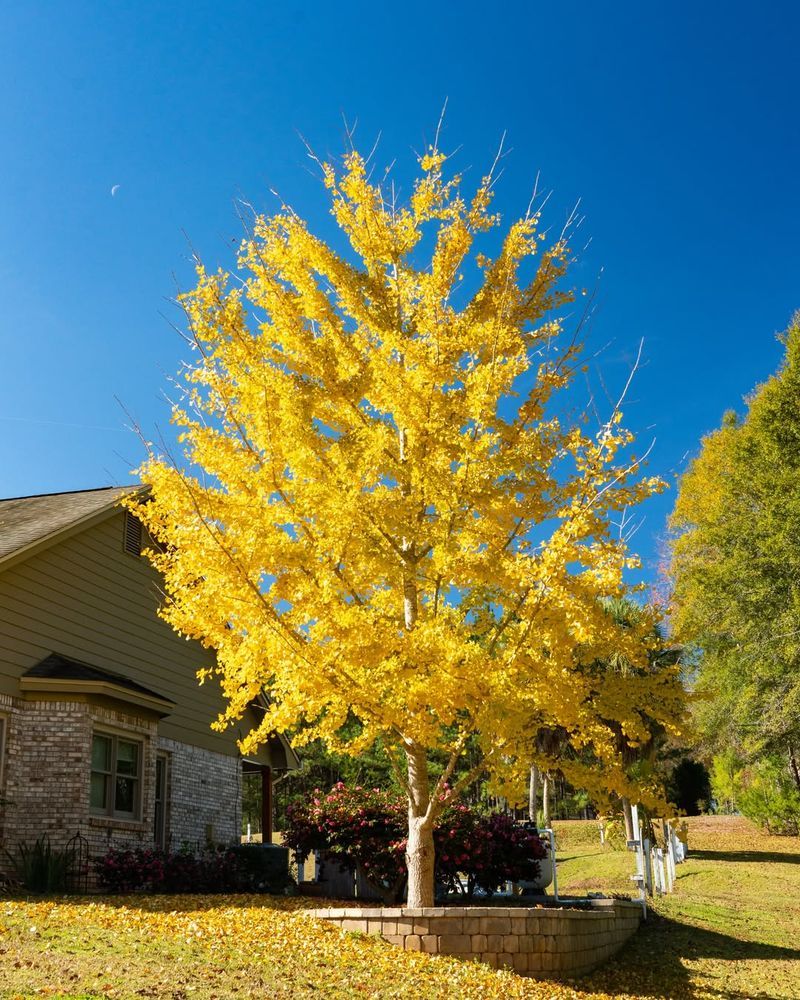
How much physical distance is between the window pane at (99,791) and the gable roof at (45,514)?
3543mm

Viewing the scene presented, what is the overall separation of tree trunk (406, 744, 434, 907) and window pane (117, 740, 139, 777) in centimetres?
582

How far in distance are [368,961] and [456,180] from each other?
8.44 m

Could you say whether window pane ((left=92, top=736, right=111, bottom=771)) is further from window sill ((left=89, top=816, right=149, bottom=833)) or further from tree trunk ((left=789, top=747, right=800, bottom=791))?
tree trunk ((left=789, top=747, right=800, bottom=791))

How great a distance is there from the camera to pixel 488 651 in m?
9.59

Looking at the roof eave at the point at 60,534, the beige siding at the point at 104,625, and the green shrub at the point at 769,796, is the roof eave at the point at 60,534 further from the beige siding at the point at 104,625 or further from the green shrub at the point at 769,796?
the green shrub at the point at 769,796

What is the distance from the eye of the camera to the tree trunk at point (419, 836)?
32.8 ft

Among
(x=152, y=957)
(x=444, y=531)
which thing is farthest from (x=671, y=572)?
(x=152, y=957)

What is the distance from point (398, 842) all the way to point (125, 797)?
4388 mm

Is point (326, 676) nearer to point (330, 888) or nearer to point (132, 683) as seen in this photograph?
point (132, 683)

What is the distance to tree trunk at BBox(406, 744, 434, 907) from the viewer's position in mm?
10000

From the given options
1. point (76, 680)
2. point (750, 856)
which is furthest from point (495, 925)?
point (750, 856)

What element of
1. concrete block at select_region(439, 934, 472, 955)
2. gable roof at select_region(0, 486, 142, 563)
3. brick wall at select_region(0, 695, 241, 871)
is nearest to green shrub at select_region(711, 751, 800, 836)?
brick wall at select_region(0, 695, 241, 871)

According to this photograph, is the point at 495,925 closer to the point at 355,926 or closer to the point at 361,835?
the point at 355,926

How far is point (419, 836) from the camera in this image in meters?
10.2
